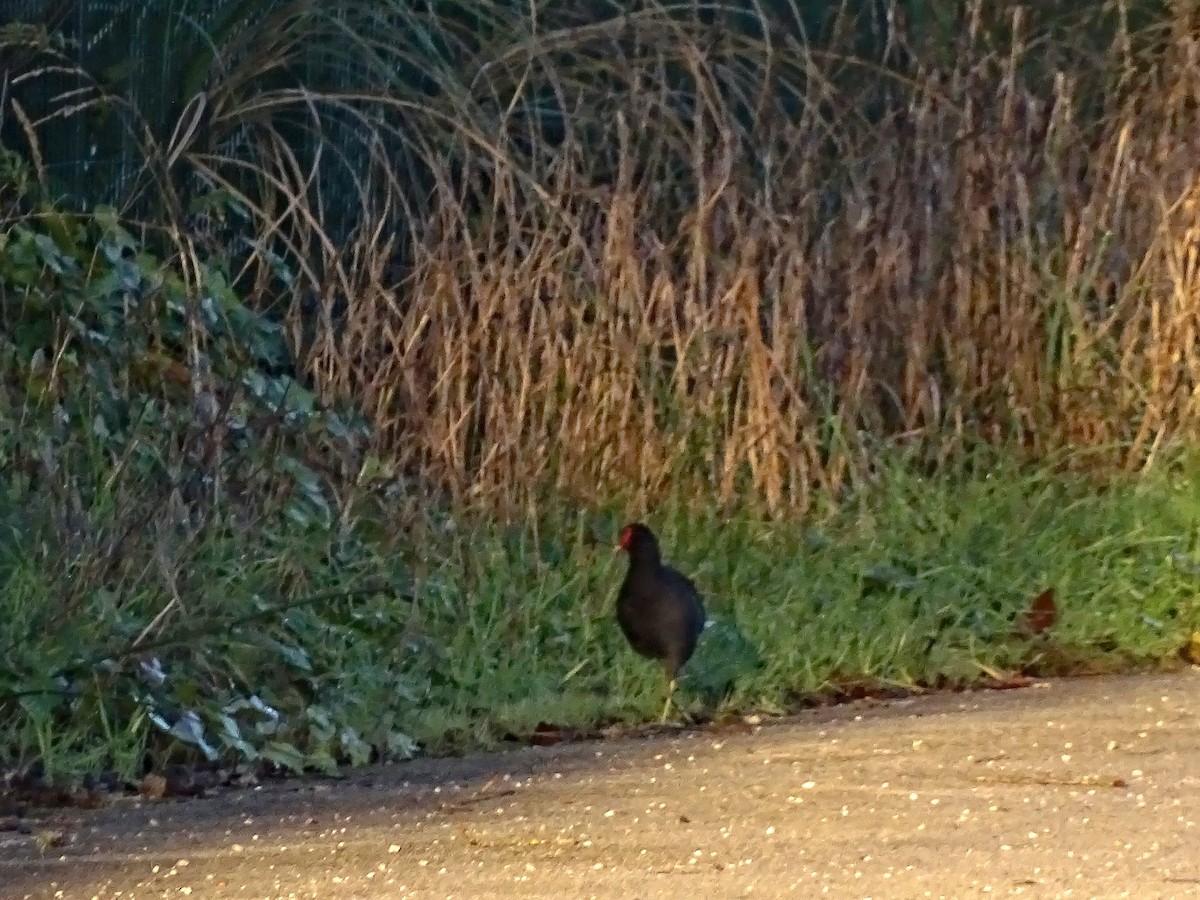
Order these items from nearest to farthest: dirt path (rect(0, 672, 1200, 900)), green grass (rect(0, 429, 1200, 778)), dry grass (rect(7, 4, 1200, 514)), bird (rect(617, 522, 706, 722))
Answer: dirt path (rect(0, 672, 1200, 900)), green grass (rect(0, 429, 1200, 778)), bird (rect(617, 522, 706, 722)), dry grass (rect(7, 4, 1200, 514))

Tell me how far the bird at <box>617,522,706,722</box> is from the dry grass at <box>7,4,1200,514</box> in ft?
3.59

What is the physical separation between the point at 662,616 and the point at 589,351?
5.41 feet

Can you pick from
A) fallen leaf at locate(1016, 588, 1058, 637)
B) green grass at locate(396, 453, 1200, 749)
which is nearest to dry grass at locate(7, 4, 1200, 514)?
green grass at locate(396, 453, 1200, 749)

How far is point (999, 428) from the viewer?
28.6 feet

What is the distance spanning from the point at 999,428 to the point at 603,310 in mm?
1738

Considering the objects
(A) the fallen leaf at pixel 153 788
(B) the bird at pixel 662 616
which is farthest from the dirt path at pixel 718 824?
(B) the bird at pixel 662 616

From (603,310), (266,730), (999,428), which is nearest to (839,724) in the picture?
(266,730)

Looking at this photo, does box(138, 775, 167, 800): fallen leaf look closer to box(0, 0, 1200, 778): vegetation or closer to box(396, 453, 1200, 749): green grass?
box(0, 0, 1200, 778): vegetation

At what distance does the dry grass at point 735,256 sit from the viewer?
778 cm

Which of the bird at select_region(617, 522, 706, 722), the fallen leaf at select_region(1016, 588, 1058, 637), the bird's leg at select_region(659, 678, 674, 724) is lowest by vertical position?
the fallen leaf at select_region(1016, 588, 1058, 637)

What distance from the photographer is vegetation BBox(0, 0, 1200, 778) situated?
6703 millimetres

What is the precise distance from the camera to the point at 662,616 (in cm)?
645

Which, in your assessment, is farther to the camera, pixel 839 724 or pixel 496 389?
pixel 496 389

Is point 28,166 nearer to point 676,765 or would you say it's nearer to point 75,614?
point 75,614
